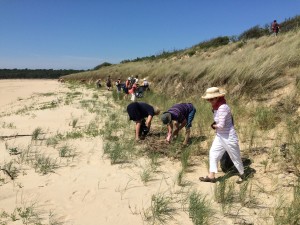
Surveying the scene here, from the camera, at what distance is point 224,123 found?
492 centimetres

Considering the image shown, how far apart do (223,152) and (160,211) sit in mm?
1556

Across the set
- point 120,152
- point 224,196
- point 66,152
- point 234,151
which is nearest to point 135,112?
point 120,152

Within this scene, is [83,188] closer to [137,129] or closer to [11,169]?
[11,169]

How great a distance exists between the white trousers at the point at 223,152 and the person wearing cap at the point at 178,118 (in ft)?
5.50

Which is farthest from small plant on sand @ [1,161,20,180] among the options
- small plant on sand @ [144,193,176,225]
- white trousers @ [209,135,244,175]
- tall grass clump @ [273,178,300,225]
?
tall grass clump @ [273,178,300,225]

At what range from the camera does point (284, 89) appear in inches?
316

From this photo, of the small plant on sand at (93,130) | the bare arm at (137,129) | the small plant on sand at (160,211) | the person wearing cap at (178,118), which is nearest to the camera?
the small plant on sand at (160,211)

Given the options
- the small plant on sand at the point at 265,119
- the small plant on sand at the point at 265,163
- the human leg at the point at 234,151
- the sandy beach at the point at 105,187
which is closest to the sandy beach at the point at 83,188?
the sandy beach at the point at 105,187

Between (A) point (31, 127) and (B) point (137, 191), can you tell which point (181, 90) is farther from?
(B) point (137, 191)

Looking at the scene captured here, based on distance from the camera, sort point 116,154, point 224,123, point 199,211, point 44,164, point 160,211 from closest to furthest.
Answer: point 199,211 < point 160,211 < point 224,123 < point 44,164 < point 116,154

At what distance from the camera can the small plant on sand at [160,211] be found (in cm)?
395

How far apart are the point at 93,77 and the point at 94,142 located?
39.5 metres

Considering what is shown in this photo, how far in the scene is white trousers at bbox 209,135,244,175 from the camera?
4.94 meters

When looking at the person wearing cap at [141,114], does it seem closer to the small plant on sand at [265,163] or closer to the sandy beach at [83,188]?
the sandy beach at [83,188]
